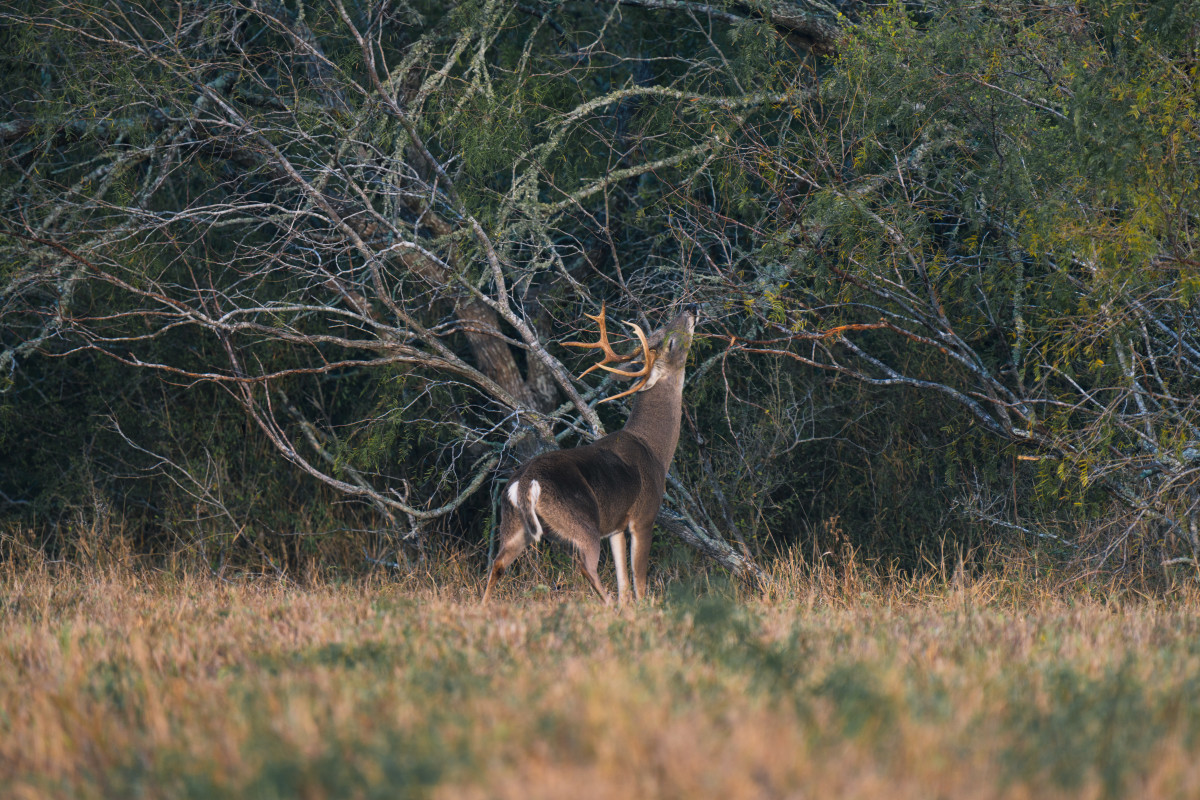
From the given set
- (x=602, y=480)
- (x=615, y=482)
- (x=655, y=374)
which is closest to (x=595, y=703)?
(x=602, y=480)

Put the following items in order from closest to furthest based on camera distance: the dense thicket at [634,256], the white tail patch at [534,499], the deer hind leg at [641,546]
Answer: the white tail patch at [534,499] < the deer hind leg at [641,546] < the dense thicket at [634,256]

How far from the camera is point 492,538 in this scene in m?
9.77

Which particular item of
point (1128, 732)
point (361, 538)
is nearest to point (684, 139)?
point (361, 538)

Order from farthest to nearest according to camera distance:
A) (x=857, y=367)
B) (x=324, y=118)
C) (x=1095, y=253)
Answer: (x=857, y=367), (x=324, y=118), (x=1095, y=253)

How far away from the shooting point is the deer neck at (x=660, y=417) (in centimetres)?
799

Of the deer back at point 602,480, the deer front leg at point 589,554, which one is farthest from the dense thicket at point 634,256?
the deer front leg at point 589,554

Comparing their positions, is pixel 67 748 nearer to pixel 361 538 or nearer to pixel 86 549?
pixel 86 549

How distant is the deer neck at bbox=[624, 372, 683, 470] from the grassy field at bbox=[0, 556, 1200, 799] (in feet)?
7.32

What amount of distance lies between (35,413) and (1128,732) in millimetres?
11088

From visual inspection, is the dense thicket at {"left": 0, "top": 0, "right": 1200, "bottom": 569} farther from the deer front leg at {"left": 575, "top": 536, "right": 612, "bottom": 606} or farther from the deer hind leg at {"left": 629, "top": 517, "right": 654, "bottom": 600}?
the deer front leg at {"left": 575, "top": 536, "right": 612, "bottom": 606}

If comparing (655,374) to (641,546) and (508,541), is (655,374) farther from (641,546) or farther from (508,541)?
(508,541)

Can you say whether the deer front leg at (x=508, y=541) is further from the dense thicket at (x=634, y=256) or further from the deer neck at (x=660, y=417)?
the dense thicket at (x=634, y=256)

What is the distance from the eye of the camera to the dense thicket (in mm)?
7520

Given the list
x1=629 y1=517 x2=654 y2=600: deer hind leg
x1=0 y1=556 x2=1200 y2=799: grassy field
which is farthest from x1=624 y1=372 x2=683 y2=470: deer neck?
x1=0 y1=556 x2=1200 y2=799: grassy field
